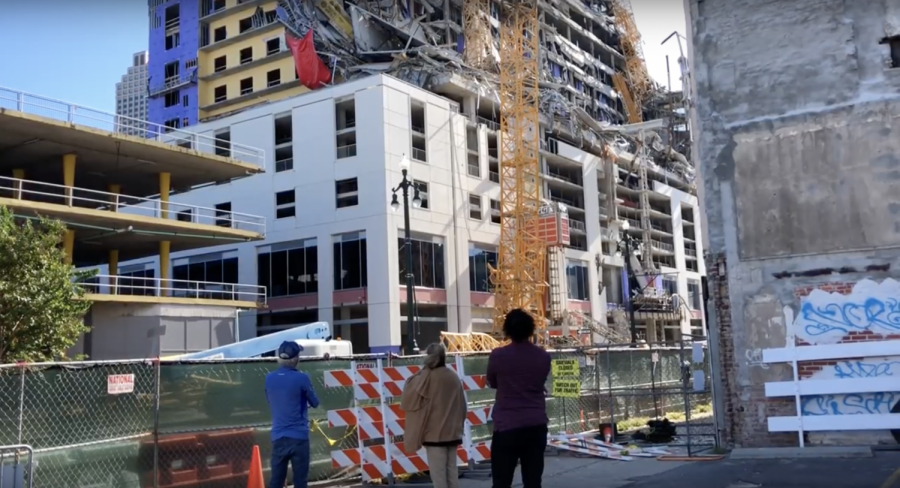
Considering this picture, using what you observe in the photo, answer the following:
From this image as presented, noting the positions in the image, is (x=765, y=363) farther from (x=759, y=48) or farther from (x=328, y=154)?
(x=328, y=154)

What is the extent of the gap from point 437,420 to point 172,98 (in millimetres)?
72040

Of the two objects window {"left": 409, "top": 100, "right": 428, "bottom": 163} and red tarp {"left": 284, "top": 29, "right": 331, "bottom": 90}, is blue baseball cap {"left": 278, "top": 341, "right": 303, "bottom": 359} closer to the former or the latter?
window {"left": 409, "top": 100, "right": 428, "bottom": 163}

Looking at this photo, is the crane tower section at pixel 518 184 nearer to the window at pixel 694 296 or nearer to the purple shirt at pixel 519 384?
the window at pixel 694 296

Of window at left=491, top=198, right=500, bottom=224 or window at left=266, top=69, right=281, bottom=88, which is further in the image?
window at left=266, top=69, right=281, bottom=88

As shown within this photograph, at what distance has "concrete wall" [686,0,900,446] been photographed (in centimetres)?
1258

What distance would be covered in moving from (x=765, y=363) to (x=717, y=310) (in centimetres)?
116

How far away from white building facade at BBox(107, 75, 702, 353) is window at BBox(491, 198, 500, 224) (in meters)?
0.12

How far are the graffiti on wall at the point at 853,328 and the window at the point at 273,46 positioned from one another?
59.6 meters

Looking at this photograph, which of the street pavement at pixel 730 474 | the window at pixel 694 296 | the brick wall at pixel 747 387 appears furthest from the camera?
the window at pixel 694 296

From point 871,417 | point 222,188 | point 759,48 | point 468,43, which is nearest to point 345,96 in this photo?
point 222,188

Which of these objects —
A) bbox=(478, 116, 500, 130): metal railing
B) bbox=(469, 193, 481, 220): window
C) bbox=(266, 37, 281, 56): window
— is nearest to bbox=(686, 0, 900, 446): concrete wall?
bbox=(469, 193, 481, 220): window

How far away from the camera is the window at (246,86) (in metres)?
67.8

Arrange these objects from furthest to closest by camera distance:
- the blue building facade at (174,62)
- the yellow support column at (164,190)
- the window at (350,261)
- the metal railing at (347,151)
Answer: the blue building facade at (174,62) < the metal railing at (347,151) < the window at (350,261) < the yellow support column at (164,190)

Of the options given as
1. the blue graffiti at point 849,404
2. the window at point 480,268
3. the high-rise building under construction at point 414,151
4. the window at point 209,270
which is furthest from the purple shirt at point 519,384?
the window at point 209,270
